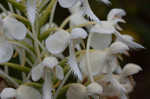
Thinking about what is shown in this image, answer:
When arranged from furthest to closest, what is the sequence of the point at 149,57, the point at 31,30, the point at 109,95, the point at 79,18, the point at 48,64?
the point at 149,57 < the point at 79,18 < the point at 109,95 < the point at 31,30 < the point at 48,64

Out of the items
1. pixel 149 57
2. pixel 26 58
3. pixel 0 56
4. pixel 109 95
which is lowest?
pixel 149 57

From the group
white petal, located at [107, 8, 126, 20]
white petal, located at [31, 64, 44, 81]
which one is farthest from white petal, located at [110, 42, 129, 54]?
white petal, located at [31, 64, 44, 81]

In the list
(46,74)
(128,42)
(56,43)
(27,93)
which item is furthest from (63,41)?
(128,42)

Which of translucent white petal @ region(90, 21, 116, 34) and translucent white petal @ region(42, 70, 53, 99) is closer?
translucent white petal @ region(42, 70, 53, 99)

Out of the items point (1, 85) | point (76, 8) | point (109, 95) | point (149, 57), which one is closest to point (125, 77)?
point (109, 95)

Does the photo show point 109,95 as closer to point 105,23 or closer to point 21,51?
point 105,23

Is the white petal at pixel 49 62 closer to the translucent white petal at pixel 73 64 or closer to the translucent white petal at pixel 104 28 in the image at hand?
the translucent white petal at pixel 73 64

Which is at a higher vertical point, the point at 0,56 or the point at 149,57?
the point at 0,56

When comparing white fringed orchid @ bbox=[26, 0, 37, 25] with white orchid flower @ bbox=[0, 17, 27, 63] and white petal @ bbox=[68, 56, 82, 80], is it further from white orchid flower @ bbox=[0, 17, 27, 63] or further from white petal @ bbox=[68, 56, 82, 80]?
white petal @ bbox=[68, 56, 82, 80]
